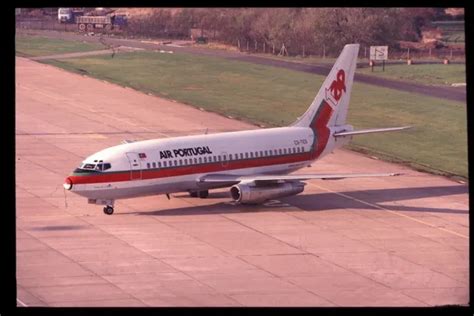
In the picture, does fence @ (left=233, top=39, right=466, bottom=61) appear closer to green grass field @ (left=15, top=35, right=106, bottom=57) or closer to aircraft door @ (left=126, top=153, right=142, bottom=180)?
aircraft door @ (left=126, top=153, right=142, bottom=180)

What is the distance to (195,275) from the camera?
4616cm

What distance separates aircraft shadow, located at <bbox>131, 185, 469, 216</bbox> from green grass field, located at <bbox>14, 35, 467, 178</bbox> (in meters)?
5.47

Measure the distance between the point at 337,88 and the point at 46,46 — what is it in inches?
1655

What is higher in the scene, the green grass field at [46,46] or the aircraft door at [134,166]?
the green grass field at [46,46]

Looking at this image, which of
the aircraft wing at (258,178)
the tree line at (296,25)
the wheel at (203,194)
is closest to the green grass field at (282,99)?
the tree line at (296,25)

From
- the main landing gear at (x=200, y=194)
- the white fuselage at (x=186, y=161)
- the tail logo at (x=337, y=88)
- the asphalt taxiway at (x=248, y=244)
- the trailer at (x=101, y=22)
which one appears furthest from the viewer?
the tail logo at (x=337, y=88)

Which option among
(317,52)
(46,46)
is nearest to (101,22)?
(317,52)

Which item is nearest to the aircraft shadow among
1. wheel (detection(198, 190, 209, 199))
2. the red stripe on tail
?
wheel (detection(198, 190, 209, 199))

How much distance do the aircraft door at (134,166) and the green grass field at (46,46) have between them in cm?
3376

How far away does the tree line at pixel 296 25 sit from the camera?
5222 centimetres

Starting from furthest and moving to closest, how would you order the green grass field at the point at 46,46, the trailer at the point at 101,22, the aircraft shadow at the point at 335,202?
the green grass field at the point at 46,46 < the aircraft shadow at the point at 335,202 < the trailer at the point at 101,22

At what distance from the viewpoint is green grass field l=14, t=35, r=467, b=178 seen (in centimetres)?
7606

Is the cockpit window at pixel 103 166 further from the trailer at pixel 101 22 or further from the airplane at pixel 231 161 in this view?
the trailer at pixel 101 22

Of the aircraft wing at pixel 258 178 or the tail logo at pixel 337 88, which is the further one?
the tail logo at pixel 337 88
